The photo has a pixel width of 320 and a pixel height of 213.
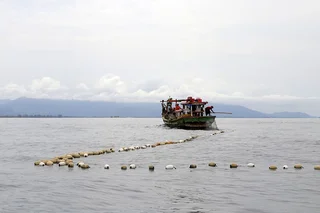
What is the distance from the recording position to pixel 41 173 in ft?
87.3

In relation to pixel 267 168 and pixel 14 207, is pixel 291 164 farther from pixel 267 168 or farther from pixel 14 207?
pixel 14 207

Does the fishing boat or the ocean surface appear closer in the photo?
the ocean surface

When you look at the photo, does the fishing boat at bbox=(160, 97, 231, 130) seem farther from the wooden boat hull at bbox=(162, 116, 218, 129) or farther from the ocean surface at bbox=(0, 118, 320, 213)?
the ocean surface at bbox=(0, 118, 320, 213)

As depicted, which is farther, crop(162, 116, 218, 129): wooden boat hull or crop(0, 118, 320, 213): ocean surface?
crop(162, 116, 218, 129): wooden boat hull

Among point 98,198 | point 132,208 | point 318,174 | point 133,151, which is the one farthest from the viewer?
point 133,151

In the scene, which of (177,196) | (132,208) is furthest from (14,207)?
(177,196)

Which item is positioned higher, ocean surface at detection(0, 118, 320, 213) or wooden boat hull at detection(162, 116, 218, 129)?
wooden boat hull at detection(162, 116, 218, 129)

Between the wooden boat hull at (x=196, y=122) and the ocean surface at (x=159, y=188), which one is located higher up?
the wooden boat hull at (x=196, y=122)

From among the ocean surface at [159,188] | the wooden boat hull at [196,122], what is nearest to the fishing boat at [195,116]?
the wooden boat hull at [196,122]

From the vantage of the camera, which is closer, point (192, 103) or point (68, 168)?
point (68, 168)

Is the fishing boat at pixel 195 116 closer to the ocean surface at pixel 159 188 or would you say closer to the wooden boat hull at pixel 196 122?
the wooden boat hull at pixel 196 122

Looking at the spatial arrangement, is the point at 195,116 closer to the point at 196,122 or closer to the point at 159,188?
the point at 196,122

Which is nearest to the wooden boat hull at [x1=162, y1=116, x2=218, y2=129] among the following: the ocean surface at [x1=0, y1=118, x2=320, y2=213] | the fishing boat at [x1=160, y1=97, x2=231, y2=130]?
the fishing boat at [x1=160, y1=97, x2=231, y2=130]

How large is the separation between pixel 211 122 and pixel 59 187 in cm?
7411
